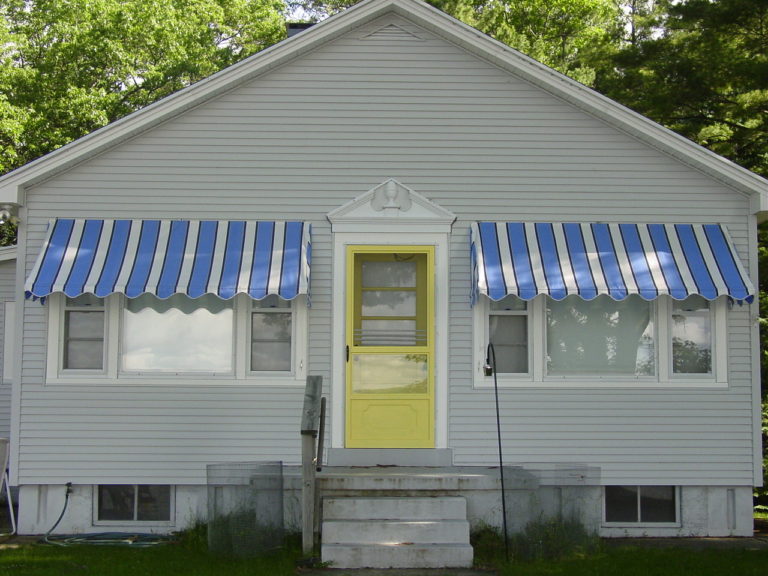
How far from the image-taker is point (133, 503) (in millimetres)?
10875

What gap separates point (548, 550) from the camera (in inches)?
359

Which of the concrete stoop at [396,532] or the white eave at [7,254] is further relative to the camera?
Result: the white eave at [7,254]

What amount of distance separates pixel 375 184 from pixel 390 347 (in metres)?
1.87

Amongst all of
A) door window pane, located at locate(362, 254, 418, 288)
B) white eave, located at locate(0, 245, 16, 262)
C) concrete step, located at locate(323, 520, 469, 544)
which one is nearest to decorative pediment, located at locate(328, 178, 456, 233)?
door window pane, located at locate(362, 254, 418, 288)

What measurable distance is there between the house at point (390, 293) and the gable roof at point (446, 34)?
3cm

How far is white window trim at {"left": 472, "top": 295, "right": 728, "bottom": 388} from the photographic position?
1080 cm

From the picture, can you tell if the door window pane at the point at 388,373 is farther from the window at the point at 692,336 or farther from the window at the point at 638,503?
the window at the point at 692,336

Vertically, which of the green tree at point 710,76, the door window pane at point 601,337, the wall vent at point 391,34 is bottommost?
the door window pane at point 601,337

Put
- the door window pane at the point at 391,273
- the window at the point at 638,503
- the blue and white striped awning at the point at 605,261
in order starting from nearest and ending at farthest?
the blue and white striped awning at the point at 605,261, the window at the point at 638,503, the door window pane at the point at 391,273

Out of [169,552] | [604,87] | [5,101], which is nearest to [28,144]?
[5,101]

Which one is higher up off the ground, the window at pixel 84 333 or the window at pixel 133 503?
the window at pixel 84 333

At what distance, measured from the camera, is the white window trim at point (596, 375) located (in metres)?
10.8

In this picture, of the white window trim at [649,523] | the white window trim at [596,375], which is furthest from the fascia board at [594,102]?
the white window trim at [649,523]

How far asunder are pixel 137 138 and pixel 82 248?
1.43 metres
